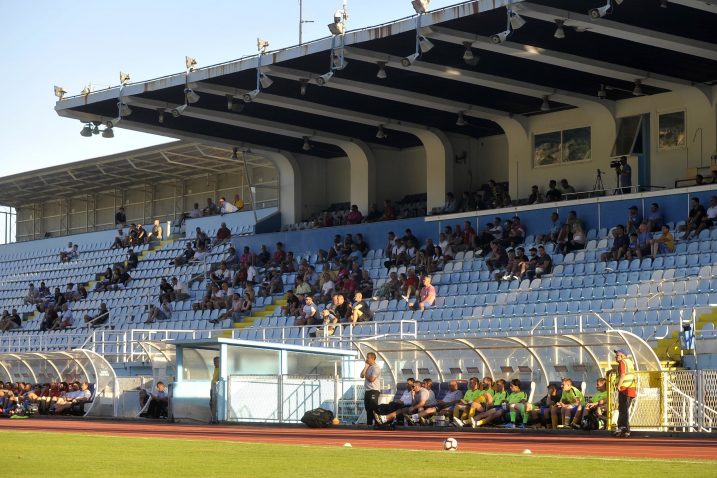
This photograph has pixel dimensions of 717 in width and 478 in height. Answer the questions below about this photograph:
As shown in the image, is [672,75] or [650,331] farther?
[672,75]

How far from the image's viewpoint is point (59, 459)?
12742 millimetres

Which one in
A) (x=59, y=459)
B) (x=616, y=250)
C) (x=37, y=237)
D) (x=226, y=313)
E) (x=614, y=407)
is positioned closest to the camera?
(x=59, y=459)

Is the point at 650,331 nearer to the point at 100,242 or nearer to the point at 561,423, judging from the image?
the point at 561,423

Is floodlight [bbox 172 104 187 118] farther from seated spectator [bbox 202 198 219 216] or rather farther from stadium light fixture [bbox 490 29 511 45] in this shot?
stadium light fixture [bbox 490 29 511 45]

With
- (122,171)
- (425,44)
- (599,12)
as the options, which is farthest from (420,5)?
(122,171)

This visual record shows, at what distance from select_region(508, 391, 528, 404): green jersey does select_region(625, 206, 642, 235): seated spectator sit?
825 cm

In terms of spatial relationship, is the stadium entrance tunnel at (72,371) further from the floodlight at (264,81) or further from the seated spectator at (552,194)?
the seated spectator at (552,194)

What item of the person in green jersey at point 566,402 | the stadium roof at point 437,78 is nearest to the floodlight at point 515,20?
the stadium roof at point 437,78

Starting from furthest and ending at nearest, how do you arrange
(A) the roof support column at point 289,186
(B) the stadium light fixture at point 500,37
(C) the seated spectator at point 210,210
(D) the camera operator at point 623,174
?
(C) the seated spectator at point 210,210, (A) the roof support column at point 289,186, (D) the camera operator at point 623,174, (B) the stadium light fixture at point 500,37

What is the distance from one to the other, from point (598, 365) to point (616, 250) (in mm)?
7672

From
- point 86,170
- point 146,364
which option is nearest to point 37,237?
point 86,170

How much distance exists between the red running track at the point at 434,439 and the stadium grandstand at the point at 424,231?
1.28 meters

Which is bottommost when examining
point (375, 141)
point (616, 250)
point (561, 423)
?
point (561, 423)

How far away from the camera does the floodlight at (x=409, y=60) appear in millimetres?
27184
